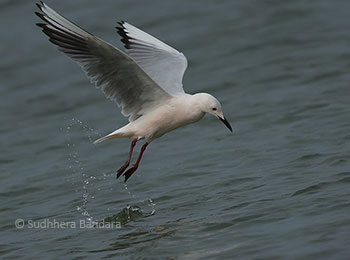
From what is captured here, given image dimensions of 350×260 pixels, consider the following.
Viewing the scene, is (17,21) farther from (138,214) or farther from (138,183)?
(138,214)

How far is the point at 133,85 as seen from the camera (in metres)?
7.36

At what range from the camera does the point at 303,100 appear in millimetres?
11086

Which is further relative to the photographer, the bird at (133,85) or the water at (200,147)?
the bird at (133,85)

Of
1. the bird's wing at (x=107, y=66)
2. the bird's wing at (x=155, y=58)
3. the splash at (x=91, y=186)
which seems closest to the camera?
the bird's wing at (x=107, y=66)

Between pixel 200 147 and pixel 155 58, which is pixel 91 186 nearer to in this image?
pixel 200 147

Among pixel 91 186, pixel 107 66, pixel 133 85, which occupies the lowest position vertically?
pixel 91 186

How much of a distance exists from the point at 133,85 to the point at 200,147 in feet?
9.22

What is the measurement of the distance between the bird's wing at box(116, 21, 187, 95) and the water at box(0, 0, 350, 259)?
1248 mm

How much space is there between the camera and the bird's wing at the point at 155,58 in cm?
791

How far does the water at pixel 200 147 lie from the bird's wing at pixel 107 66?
1115mm

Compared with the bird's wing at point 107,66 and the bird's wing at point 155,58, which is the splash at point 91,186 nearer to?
the bird's wing at point 107,66

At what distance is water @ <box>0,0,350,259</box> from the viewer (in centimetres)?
656

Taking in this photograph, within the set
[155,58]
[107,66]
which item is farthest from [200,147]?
[107,66]

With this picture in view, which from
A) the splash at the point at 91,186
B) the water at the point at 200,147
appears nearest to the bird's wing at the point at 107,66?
the splash at the point at 91,186
